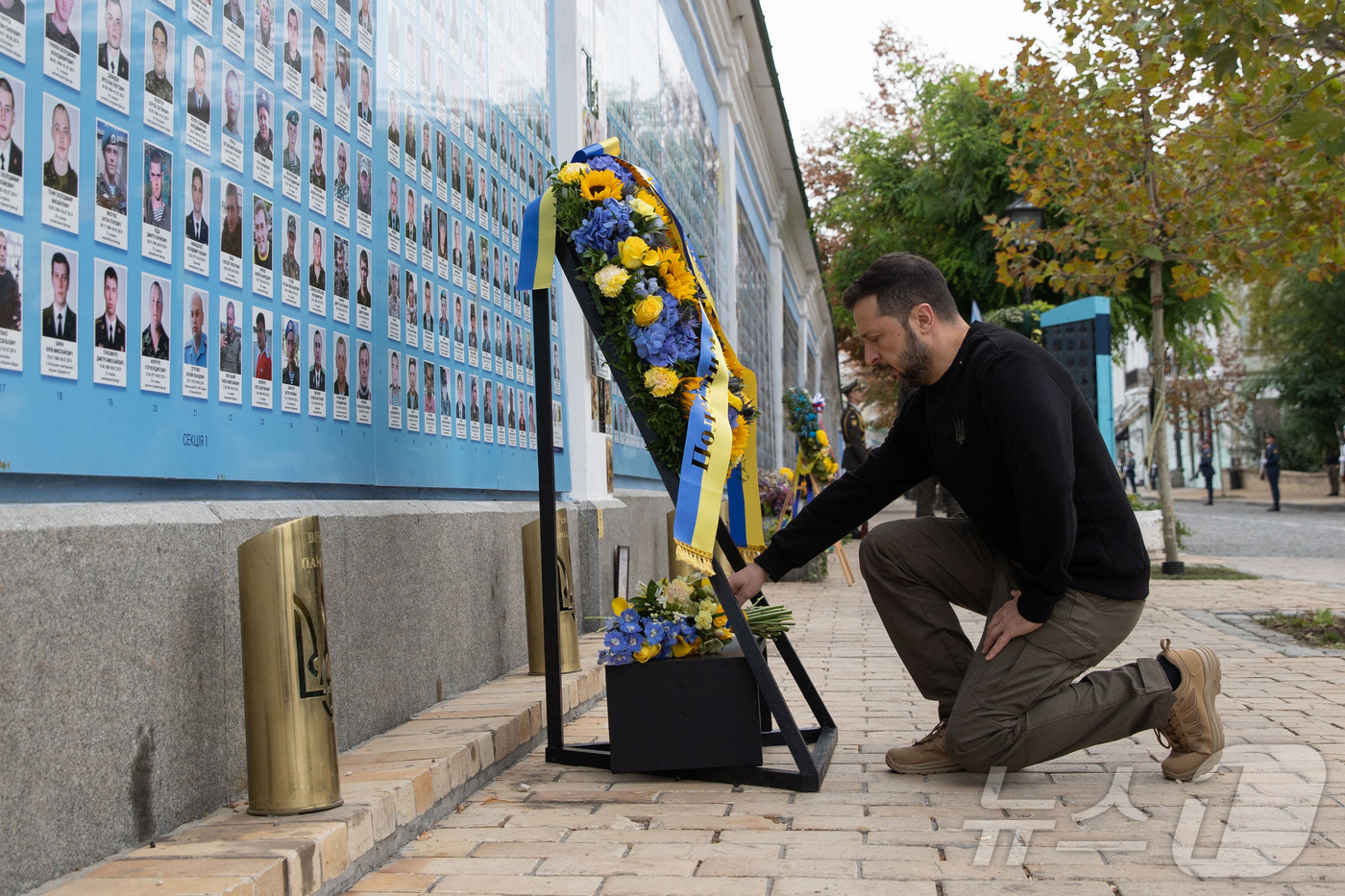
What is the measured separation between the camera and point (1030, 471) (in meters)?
3.63

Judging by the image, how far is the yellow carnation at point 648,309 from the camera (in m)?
3.86

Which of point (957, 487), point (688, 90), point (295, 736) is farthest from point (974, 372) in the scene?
point (688, 90)

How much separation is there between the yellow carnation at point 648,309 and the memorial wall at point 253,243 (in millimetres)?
514

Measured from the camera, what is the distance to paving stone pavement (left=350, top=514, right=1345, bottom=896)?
2.96 metres

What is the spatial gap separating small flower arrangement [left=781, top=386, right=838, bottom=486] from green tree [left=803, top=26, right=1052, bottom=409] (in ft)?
42.1

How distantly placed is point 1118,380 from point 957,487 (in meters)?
81.3

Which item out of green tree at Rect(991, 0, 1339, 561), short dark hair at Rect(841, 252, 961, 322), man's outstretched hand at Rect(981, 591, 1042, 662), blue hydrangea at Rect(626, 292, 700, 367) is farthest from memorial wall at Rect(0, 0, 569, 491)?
green tree at Rect(991, 0, 1339, 561)

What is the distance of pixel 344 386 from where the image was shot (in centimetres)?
400

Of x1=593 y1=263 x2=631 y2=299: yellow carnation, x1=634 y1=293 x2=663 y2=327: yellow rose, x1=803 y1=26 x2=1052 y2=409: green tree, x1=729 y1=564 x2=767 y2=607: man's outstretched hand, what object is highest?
x1=803 y1=26 x2=1052 y2=409: green tree

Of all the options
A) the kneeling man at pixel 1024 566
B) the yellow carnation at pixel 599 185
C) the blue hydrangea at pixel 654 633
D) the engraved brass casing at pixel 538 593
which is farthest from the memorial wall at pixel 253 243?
the kneeling man at pixel 1024 566

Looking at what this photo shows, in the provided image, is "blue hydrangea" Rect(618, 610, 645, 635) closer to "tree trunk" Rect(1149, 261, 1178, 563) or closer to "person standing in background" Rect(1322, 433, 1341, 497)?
"tree trunk" Rect(1149, 261, 1178, 563)

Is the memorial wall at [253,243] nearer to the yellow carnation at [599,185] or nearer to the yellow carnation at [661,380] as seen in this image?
the yellow carnation at [661,380]

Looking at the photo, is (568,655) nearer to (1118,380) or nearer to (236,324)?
(236,324)

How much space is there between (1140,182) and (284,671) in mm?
11382
